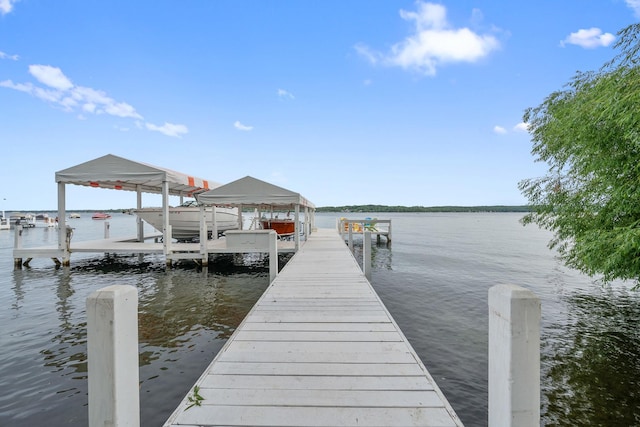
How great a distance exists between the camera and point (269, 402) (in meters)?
2.25

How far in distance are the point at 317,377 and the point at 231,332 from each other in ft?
11.5

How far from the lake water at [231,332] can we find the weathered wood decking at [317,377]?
129 cm

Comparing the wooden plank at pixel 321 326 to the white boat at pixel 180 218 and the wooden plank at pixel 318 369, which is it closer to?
the wooden plank at pixel 318 369

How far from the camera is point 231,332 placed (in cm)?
561

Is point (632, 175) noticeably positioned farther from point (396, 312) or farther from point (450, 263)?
point (450, 263)

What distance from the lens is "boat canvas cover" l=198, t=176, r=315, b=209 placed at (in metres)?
10.8

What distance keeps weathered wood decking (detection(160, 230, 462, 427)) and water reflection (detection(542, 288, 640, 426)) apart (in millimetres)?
2149

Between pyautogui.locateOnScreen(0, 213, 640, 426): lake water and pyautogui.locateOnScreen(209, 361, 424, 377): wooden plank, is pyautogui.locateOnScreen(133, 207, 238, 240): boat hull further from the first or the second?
pyautogui.locateOnScreen(209, 361, 424, 377): wooden plank

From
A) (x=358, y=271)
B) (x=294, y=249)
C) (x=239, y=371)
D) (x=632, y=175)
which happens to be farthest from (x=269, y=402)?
(x=294, y=249)

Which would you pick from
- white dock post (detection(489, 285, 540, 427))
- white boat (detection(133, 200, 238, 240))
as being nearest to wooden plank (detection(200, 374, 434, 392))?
white dock post (detection(489, 285, 540, 427))

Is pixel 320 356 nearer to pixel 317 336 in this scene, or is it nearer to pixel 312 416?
pixel 317 336

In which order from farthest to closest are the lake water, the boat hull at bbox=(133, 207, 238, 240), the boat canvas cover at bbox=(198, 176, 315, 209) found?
the boat hull at bbox=(133, 207, 238, 240), the boat canvas cover at bbox=(198, 176, 315, 209), the lake water

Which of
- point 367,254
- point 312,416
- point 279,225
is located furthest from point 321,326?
point 279,225

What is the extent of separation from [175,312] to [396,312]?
4.94m
